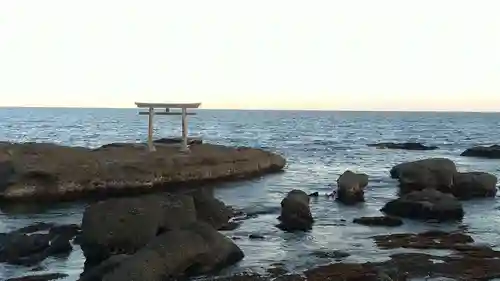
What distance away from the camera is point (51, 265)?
17.0 m

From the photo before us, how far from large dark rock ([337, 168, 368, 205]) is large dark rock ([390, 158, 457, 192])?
4814 mm

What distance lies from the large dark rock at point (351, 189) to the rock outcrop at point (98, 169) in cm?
981

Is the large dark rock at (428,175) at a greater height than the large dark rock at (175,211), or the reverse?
the large dark rock at (175,211)

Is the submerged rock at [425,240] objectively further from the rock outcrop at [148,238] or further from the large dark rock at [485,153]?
the large dark rock at [485,153]

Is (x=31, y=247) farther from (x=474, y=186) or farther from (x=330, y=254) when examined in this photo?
(x=474, y=186)

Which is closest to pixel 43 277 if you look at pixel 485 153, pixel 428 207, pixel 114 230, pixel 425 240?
pixel 114 230

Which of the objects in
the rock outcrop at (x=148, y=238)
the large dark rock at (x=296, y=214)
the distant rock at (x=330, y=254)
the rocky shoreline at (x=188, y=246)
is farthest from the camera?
the large dark rock at (x=296, y=214)

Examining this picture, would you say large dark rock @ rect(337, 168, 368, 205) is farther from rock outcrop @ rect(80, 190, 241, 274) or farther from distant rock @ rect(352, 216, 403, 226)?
rock outcrop @ rect(80, 190, 241, 274)

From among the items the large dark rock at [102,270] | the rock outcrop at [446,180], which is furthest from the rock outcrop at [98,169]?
the large dark rock at [102,270]

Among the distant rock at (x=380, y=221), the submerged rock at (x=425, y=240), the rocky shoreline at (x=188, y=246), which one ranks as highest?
the rocky shoreline at (x=188, y=246)

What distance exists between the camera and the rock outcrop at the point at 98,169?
30.4m

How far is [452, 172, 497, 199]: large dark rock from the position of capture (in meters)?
32.3

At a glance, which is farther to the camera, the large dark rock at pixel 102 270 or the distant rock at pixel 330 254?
the distant rock at pixel 330 254

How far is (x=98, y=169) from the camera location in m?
32.7
